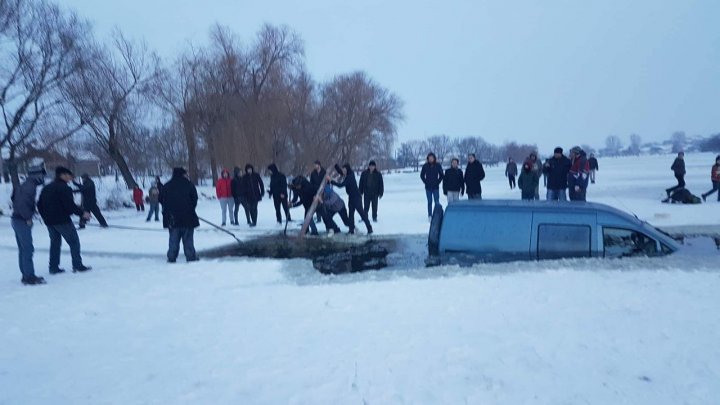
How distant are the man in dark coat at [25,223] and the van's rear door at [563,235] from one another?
7.65m

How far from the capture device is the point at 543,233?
7258 mm

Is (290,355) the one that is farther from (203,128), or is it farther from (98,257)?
(203,128)

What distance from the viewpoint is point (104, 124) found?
1243 inches

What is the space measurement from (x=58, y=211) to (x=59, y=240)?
0.52 metres

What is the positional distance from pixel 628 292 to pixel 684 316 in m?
0.82

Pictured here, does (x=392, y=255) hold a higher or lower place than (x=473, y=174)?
lower

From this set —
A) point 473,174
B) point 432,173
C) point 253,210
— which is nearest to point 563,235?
point 473,174

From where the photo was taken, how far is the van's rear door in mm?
7137

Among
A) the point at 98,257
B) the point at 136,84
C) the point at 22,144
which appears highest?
the point at 136,84

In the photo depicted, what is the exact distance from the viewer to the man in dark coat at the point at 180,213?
9320 millimetres

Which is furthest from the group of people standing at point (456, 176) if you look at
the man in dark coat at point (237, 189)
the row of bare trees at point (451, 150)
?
the row of bare trees at point (451, 150)

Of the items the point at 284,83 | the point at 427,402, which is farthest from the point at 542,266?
the point at 284,83

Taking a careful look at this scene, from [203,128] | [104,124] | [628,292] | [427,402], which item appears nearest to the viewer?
[427,402]

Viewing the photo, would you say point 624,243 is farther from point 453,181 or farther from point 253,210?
point 253,210
